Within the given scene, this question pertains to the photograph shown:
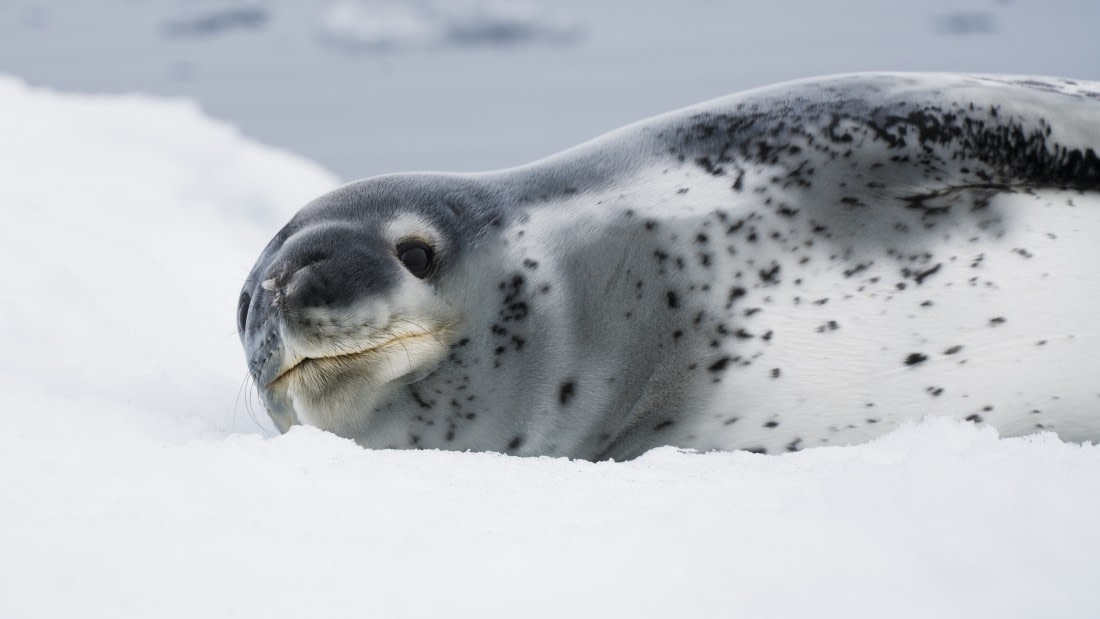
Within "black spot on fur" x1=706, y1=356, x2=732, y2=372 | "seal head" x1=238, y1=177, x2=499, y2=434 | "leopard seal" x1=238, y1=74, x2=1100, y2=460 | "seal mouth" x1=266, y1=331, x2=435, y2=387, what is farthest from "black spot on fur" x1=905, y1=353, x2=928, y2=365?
"seal mouth" x1=266, y1=331, x2=435, y2=387

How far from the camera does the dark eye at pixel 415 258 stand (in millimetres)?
2592

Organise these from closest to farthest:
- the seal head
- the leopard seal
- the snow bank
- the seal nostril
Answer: the snow bank
the seal head
the leopard seal
the seal nostril

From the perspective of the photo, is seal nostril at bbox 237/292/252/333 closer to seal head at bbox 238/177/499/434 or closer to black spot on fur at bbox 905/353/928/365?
seal head at bbox 238/177/499/434

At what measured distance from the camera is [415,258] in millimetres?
2598

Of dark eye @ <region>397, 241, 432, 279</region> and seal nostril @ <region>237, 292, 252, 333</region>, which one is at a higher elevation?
dark eye @ <region>397, 241, 432, 279</region>

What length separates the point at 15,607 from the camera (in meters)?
1.31

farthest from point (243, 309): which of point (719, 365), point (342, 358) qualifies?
point (719, 365)

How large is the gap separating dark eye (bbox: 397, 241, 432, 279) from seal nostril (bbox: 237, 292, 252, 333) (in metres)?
0.45

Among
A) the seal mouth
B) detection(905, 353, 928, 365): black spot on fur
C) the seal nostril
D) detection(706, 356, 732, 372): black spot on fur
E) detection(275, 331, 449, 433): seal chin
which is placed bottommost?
detection(905, 353, 928, 365): black spot on fur

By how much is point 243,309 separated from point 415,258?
1.75 ft

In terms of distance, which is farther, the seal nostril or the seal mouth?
the seal nostril

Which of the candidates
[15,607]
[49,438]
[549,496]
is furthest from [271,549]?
[49,438]

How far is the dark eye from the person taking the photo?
259 centimetres

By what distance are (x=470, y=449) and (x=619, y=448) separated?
0.38m
